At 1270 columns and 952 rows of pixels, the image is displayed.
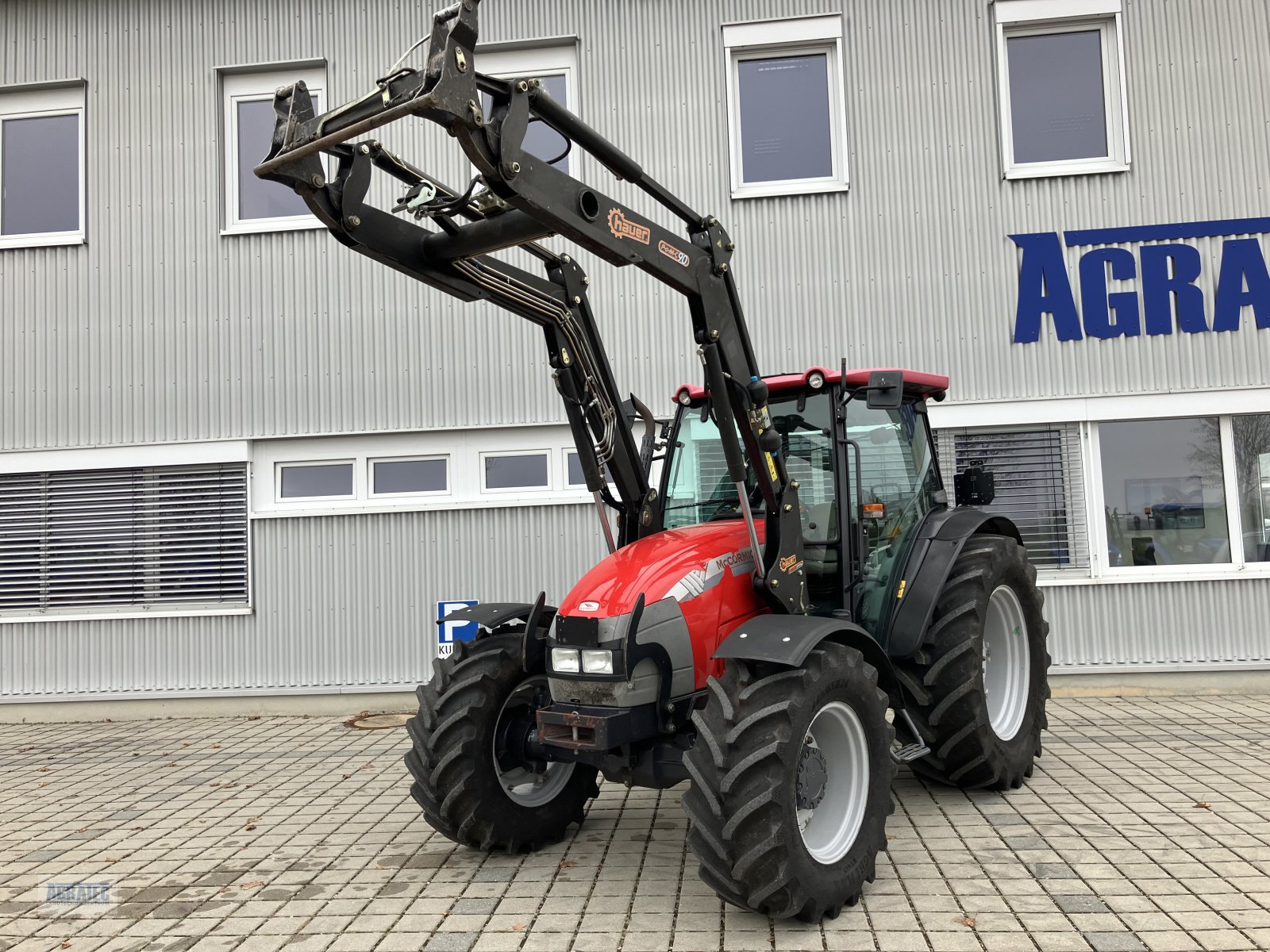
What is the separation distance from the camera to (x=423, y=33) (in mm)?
8883

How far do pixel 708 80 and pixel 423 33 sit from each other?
9.05 feet

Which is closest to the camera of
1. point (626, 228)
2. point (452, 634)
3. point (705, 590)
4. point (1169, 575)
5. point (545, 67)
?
point (626, 228)

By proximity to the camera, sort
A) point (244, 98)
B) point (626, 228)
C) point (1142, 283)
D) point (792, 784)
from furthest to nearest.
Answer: point (244, 98) < point (1142, 283) < point (626, 228) < point (792, 784)

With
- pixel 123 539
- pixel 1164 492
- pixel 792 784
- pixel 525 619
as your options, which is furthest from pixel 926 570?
pixel 123 539

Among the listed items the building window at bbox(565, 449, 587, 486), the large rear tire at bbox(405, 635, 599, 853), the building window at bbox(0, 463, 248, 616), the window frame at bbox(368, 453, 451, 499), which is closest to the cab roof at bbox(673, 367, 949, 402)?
the large rear tire at bbox(405, 635, 599, 853)

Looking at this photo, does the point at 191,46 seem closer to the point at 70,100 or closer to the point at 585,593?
the point at 70,100

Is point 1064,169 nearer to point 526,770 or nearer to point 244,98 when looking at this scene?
point 526,770

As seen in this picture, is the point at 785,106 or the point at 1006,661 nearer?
the point at 1006,661

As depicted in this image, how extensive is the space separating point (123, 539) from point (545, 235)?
7.07m

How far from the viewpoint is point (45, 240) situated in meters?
9.11

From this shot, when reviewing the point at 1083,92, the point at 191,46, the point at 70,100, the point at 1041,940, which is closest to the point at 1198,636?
the point at 1083,92

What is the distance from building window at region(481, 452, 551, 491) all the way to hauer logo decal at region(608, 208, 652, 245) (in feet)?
16.2

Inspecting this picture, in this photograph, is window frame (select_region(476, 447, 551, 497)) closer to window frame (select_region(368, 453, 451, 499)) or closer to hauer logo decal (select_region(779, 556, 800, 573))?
window frame (select_region(368, 453, 451, 499))

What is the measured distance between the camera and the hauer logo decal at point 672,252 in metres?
3.80
